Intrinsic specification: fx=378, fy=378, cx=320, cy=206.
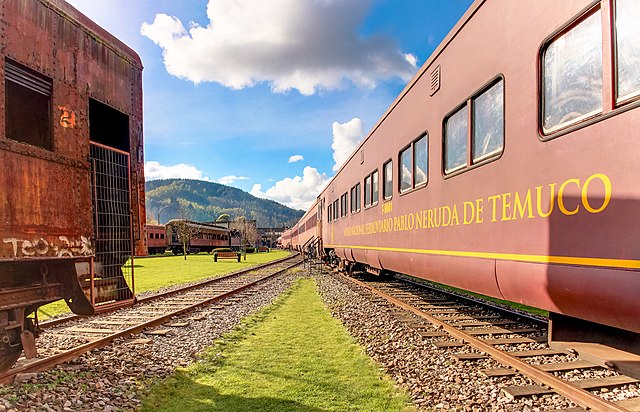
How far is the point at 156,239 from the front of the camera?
40688 mm

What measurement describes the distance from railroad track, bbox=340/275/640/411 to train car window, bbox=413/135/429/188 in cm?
227

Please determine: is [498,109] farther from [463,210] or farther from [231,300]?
[231,300]

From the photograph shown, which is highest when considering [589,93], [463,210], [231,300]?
[589,93]

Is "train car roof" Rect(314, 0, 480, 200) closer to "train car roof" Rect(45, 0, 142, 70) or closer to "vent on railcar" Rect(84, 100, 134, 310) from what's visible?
"train car roof" Rect(45, 0, 142, 70)

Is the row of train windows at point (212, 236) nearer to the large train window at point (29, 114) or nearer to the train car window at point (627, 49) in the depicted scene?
the large train window at point (29, 114)

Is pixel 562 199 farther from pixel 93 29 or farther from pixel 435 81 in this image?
pixel 93 29

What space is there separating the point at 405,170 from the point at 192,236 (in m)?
36.7

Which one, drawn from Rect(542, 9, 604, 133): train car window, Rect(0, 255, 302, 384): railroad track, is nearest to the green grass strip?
Rect(0, 255, 302, 384): railroad track

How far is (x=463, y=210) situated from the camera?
14.5ft

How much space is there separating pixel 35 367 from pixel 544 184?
553 cm

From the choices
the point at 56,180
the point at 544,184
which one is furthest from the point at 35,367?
the point at 544,184

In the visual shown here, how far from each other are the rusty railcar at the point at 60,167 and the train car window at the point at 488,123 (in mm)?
4534

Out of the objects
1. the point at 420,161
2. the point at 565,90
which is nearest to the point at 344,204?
the point at 420,161

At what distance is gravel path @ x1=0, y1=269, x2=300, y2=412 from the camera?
3.53 m
